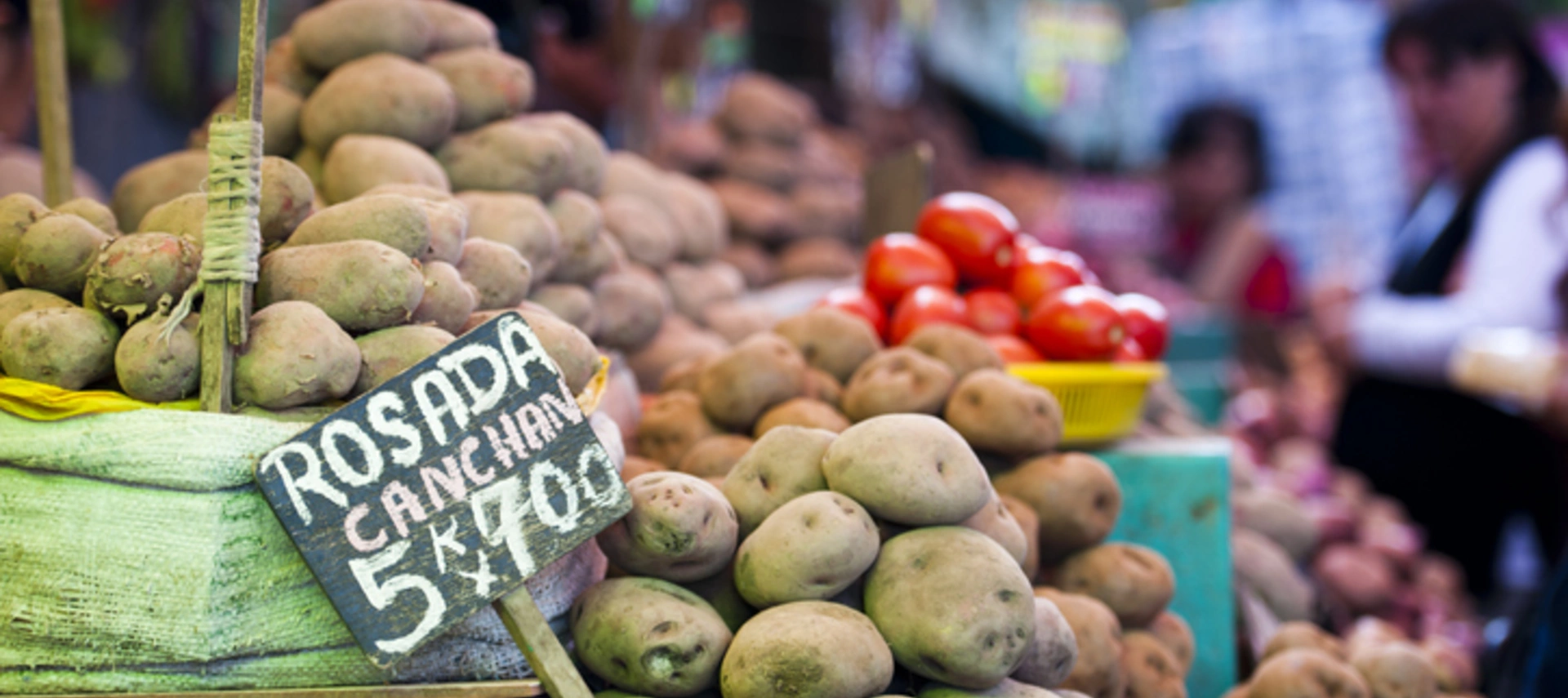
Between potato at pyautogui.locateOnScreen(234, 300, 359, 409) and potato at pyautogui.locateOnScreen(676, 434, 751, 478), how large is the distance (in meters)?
0.75

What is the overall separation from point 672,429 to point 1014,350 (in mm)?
883

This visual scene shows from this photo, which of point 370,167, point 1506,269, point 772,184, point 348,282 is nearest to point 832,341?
point 370,167

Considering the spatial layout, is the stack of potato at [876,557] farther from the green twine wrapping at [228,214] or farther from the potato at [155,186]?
the potato at [155,186]

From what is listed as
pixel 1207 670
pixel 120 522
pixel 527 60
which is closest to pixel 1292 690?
pixel 1207 670

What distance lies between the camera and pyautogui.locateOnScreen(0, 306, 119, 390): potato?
1603mm

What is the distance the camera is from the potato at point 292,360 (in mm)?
1606

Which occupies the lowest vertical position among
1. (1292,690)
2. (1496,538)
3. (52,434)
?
(1496,538)

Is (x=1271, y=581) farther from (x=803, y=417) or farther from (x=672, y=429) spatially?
(x=672, y=429)

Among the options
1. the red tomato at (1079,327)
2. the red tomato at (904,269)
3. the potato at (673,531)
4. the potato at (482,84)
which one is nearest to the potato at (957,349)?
the red tomato at (1079,327)

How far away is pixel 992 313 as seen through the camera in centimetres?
286

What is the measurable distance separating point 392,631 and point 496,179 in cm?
115

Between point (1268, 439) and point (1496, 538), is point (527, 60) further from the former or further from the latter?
point (1496, 538)

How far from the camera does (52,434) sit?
5.22 ft

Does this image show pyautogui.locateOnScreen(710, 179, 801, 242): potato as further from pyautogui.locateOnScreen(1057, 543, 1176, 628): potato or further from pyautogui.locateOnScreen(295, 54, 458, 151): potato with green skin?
pyautogui.locateOnScreen(1057, 543, 1176, 628): potato
